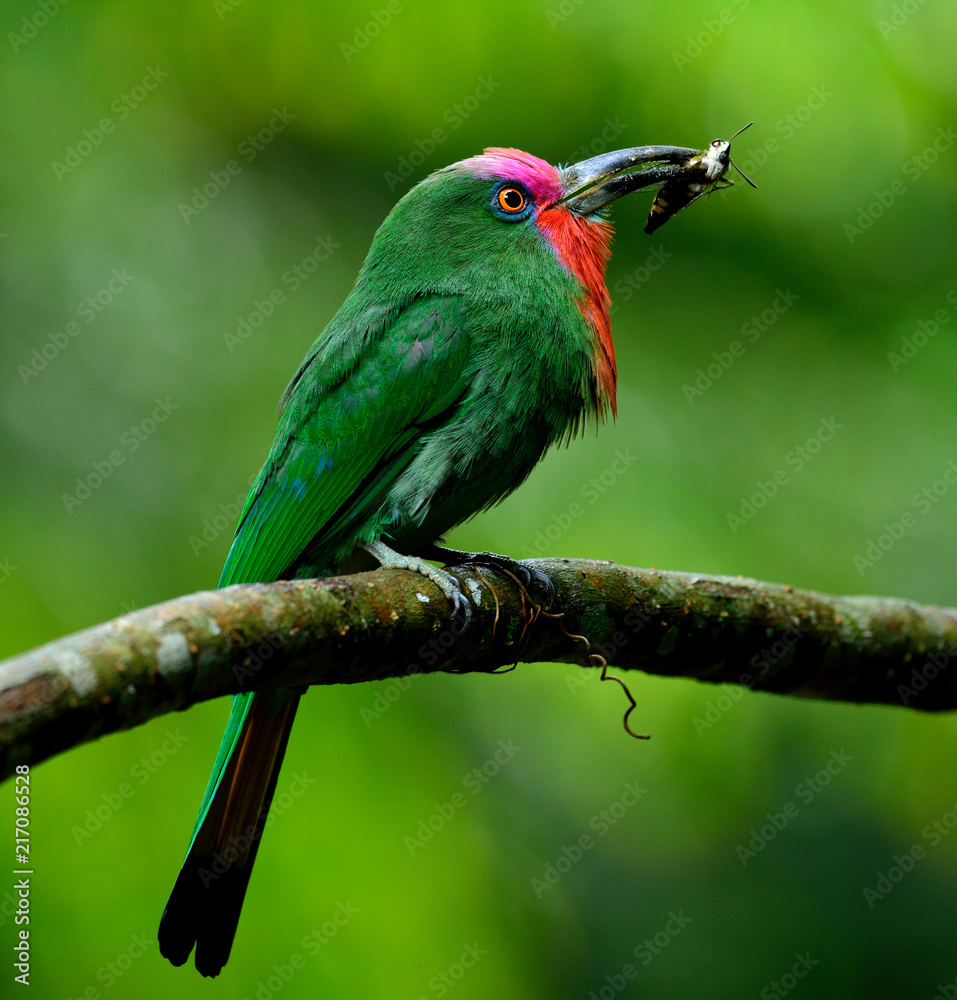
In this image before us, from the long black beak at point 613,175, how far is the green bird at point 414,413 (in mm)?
86

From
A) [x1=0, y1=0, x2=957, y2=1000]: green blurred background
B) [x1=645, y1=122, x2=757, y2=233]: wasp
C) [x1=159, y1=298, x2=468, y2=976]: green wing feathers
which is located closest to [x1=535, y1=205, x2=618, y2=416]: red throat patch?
[x1=645, y1=122, x2=757, y2=233]: wasp

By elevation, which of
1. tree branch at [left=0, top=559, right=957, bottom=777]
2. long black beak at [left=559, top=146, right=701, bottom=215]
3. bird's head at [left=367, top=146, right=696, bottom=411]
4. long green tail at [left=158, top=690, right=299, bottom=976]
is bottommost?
long green tail at [left=158, top=690, right=299, bottom=976]

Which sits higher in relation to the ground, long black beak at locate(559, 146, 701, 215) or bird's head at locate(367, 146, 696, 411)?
long black beak at locate(559, 146, 701, 215)

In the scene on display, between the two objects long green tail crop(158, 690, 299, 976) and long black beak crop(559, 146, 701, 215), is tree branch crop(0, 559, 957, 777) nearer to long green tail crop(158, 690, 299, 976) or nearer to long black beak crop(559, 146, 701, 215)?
long green tail crop(158, 690, 299, 976)

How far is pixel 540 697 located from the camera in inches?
158

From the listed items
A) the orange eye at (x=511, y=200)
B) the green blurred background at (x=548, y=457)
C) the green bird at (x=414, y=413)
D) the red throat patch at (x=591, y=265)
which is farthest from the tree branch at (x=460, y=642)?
the orange eye at (x=511, y=200)

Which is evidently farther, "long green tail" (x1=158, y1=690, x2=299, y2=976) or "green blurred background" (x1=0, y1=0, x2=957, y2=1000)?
"green blurred background" (x1=0, y1=0, x2=957, y2=1000)

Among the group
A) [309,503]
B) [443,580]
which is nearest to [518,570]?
[443,580]

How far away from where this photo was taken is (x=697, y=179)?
3674 mm

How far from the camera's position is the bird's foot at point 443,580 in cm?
256

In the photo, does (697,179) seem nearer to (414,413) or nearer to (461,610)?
(414,413)

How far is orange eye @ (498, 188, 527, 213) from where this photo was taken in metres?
3.48

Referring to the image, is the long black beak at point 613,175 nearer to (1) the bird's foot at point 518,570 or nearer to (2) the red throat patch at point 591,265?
(2) the red throat patch at point 591,265

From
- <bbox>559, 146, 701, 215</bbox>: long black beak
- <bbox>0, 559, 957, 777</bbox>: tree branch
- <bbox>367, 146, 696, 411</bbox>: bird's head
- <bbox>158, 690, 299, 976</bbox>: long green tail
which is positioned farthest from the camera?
<bbox>559, 146, 701, 215</bbox>: long black beak
